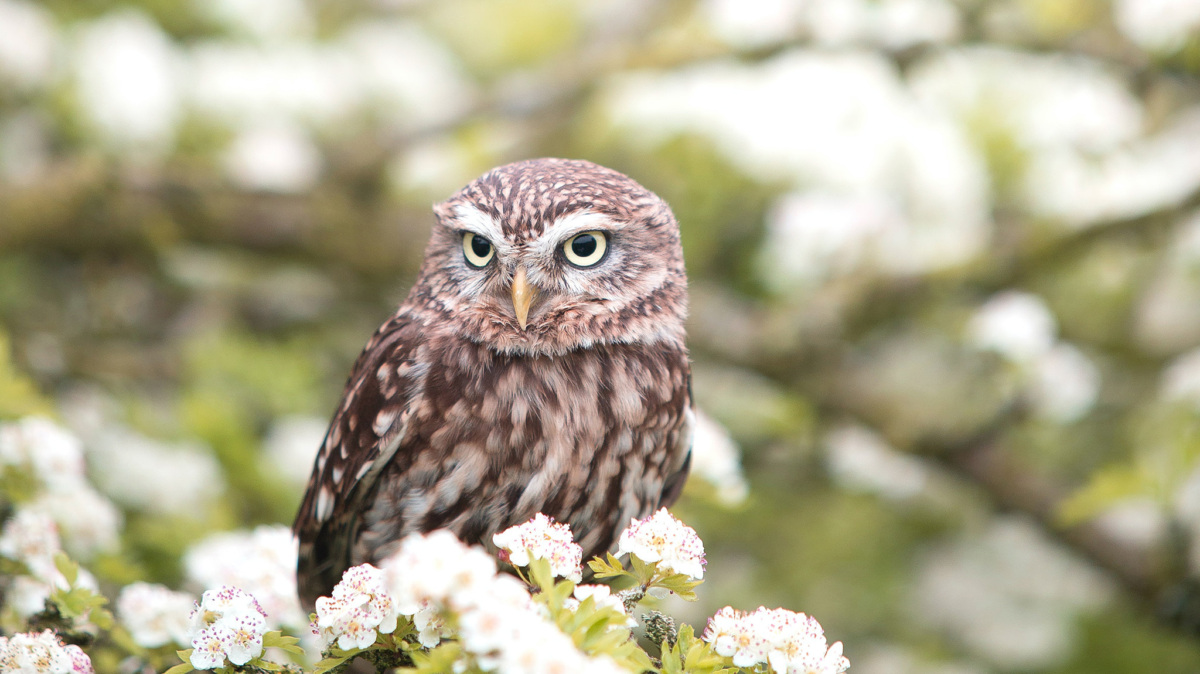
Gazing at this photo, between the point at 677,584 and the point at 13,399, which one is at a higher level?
the point at 13,399

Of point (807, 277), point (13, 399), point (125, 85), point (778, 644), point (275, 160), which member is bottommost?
point (778, 644)

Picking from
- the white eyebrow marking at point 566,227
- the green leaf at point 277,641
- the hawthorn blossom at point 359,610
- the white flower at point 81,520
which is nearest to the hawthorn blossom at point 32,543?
the white flower at point 81,520

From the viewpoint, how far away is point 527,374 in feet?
5.55

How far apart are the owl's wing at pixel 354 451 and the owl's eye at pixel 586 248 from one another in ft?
1.22

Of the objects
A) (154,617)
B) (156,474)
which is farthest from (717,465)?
(156,474)

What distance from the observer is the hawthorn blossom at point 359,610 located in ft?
3.43

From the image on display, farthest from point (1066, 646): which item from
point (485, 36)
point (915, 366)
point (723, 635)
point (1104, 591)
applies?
point (485, 36)

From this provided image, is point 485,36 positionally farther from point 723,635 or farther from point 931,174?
point 723,635

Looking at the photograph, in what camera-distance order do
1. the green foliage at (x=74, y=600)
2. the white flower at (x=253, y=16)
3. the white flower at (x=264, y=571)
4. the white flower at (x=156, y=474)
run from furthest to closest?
the white flower at (x=253, y=16)
the white flower at (x=156, y=474)
the white flower at (x=264, y=571)
the green foliage at (x=74, y=600)

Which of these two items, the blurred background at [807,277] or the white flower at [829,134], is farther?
the white flower at [829,134]

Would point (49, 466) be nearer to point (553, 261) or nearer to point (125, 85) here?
point (553, 261)

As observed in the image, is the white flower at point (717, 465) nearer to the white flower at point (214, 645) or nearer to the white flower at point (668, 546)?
the white flower at point (668, 546)

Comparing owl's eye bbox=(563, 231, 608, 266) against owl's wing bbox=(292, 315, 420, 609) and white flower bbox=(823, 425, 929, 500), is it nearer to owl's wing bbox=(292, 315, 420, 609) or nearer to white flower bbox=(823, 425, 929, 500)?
owl's wing bbox=(292, 315, 420, 609)

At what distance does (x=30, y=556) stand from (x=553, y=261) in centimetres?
105
